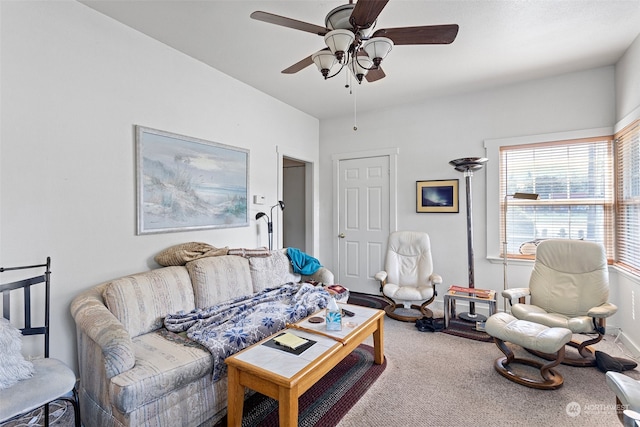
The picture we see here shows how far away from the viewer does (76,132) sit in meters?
2.26

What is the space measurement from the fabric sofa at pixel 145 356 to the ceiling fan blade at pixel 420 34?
226 centimetres

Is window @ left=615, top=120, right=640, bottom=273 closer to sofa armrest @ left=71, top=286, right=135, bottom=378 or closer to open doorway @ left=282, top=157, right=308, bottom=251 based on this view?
open doorway @ left=282, top=157, right=308, bottom=251

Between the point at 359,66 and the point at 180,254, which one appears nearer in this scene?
the point at 359,66

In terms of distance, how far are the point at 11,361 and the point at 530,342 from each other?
3.18 meters

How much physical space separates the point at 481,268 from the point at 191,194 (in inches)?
142

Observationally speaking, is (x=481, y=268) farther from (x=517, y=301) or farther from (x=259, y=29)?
(x=259, y=29)

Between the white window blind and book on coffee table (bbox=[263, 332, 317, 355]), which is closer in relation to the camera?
book on coffee table (bbox=[263, 332, 317, 355])

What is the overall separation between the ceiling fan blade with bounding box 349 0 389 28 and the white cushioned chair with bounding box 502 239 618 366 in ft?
8.91

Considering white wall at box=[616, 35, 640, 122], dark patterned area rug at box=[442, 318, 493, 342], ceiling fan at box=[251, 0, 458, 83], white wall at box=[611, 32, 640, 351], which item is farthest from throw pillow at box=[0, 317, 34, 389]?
white wall at box=[616, 35, 640, 122]

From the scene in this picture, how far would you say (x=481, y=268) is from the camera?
12.9ft

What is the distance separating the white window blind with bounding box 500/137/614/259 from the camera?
10.9 feet

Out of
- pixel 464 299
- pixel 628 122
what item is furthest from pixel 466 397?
pixel 628 122

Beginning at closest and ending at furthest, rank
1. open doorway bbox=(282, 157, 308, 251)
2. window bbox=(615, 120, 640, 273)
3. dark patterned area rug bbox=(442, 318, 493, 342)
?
window bbox=(615, 120, 640, 273), dark patterned area rug bbox=(442, 318, 493, 342), open doorway bbox=(282, 157, 308, 251)

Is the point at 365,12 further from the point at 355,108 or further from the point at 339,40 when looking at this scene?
the point at 355,108
